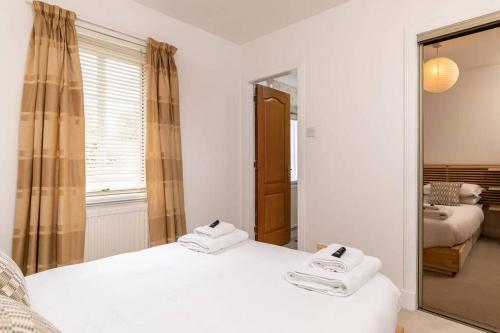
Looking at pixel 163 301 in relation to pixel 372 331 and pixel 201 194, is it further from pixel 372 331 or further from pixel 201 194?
pixel 201 194

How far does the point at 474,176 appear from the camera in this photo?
2334 mm

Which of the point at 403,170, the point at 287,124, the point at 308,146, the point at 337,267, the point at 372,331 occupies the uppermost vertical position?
the point at 287,124

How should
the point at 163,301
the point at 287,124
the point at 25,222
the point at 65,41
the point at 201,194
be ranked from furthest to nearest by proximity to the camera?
the point at 287,124
the point at 201,194
the point at 65,41
the point at 25,222
the point at 163,301

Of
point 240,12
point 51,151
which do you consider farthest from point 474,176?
point 51,151

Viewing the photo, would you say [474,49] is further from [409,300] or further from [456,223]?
[409,300]

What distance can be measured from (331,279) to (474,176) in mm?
1700

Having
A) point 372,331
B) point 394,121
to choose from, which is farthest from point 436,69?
point 372,331

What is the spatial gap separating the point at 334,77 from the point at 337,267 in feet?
6.73

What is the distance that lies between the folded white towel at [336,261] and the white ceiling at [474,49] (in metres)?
1.76

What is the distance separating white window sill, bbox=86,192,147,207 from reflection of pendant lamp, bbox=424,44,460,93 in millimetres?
2690

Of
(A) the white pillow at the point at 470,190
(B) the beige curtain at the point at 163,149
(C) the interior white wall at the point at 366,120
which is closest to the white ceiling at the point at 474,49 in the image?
(C) the interior white wall at the point at 366,120

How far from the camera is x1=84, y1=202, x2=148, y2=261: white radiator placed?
2582mm

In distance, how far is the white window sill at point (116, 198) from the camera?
2582mm

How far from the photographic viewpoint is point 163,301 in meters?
1.31
